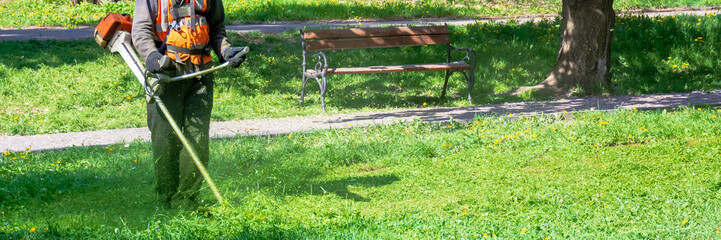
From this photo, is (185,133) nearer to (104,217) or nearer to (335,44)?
(104,217)

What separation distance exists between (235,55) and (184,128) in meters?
0.65

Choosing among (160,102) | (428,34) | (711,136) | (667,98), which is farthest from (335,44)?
(160,102)

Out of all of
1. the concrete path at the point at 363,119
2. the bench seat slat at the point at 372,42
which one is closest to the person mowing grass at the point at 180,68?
the concrete path at the point at 363,119

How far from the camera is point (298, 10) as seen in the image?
15.8 meters

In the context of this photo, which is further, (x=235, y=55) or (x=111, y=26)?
(x=111, y=26)

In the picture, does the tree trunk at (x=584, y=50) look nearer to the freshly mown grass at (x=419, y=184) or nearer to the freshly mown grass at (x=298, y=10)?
the freshly mown grass at (x=419, y=184)

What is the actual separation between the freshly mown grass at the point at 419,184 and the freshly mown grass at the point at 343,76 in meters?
2.31

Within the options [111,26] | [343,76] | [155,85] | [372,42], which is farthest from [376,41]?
[155,85]

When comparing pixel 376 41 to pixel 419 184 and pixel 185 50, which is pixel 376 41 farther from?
pixel 185 50

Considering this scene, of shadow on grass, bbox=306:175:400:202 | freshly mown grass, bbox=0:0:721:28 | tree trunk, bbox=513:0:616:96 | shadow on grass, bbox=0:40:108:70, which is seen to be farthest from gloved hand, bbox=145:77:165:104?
freshly mown grass, bbox=0:0:721:28

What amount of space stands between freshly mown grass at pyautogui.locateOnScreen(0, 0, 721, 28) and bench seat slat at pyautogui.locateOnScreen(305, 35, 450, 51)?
5.74 m

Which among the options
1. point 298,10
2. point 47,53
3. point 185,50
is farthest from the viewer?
point 298,10

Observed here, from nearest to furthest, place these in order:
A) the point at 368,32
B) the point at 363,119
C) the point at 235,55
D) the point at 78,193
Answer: the point at 235,55 → the point at 78,193 → the point at 363,119 → the point at 368,32

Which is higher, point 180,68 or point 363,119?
point 180,68
